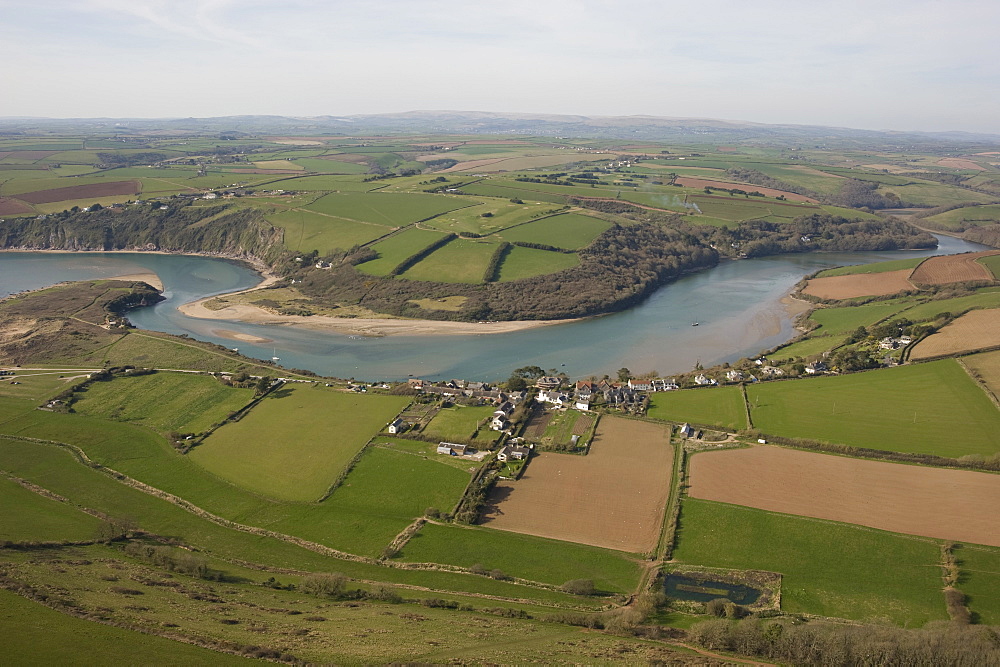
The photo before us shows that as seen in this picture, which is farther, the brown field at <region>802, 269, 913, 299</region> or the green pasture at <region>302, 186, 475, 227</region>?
the green pasture at <region>302, 186, 475, 227</region>

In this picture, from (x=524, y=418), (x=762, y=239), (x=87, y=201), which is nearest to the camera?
(x=524, y=418)

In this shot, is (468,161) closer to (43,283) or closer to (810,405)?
(43,283)

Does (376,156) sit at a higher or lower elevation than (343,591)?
higher

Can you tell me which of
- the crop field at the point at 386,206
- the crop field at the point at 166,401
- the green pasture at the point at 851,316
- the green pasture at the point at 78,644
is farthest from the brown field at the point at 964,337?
the crop field at the point at 386,206

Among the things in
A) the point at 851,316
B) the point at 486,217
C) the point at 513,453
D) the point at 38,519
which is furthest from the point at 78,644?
the point at 486,217

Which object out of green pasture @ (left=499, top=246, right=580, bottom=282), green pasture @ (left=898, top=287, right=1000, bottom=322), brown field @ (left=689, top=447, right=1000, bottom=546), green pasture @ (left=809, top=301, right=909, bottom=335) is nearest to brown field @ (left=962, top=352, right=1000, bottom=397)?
brown field @ (left=689, top=447, right=1000, bottom=546)

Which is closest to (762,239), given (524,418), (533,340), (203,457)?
(533,340)

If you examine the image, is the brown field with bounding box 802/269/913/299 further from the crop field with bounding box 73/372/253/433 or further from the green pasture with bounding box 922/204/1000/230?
the crop field with bounding box 73/372/253/433
